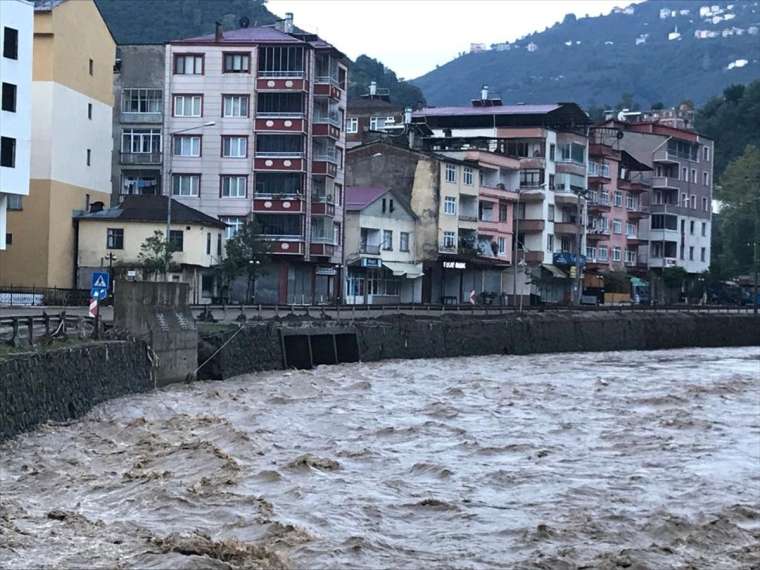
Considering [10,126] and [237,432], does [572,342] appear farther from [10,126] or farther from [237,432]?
[237,432]

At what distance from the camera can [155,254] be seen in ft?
248

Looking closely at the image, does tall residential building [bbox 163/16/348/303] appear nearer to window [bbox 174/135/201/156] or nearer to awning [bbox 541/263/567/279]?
window [bbox 174/135/201/156]

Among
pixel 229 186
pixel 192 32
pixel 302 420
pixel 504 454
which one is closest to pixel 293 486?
pixel 504 454

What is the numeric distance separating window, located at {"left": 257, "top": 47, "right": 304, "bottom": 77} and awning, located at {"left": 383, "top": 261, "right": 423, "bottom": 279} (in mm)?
15751

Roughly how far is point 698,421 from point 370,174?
64.1m

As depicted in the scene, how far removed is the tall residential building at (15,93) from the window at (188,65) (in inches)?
945

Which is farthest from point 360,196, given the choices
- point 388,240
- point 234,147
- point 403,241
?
point 234,147

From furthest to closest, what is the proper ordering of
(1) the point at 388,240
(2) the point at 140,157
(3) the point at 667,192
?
(3) the point at 667,192, (1) the point at 388,240, (2) the point at 140,157

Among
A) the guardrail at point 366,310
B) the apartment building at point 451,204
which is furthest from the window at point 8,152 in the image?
the apartment building at point 451,204

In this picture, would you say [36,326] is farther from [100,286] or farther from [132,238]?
[132,238]

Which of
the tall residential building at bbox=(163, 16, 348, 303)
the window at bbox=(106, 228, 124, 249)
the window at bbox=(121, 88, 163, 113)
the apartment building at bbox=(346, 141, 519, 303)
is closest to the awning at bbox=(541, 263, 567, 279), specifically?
the apartment building at bbox=(346, 141, 519, 303)

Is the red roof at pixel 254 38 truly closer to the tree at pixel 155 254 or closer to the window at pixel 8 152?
the tree at pixel 155 254

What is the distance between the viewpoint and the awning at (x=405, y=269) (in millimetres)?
96438

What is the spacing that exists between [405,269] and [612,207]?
103 ft
